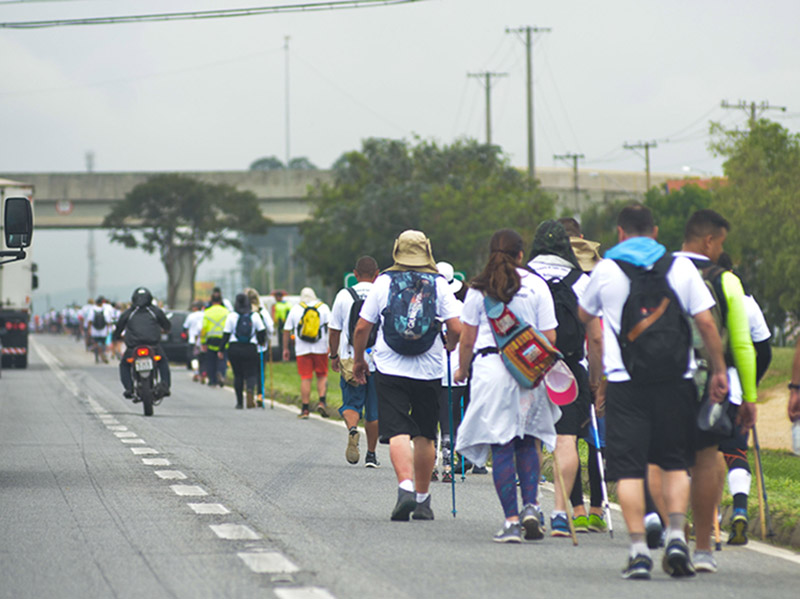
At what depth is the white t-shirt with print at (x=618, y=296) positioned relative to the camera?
733 cm

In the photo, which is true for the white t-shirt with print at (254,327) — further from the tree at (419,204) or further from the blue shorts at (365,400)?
the tree at (419,204)

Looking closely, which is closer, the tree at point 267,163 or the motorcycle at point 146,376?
the motorcycle at point 146,376

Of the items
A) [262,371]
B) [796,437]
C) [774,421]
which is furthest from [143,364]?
[774,421]

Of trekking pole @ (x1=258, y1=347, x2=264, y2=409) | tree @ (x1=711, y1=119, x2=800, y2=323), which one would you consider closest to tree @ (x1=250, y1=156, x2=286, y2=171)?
tree @ (x1=711, y1=119, x2=800, y2=323)

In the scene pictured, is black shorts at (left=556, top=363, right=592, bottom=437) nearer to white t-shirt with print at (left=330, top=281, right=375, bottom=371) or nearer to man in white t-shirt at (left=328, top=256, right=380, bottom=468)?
man in white t-shirt at (left=328, top=256, right=380, bottom=468)

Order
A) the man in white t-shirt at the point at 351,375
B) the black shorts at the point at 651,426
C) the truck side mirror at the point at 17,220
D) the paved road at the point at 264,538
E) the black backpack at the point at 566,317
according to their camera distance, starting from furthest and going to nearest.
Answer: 1. the man in white t-shirt at the point at 351,375
2. the truck side mirror at the point at 17,220
3. the black backpack at the point at 566,317
4. the black shorts at the point at 651,426
5. the paved road at the point at 264,538

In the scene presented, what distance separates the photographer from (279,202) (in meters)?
78.2

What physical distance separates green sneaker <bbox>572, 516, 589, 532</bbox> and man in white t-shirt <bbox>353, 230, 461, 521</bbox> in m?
0.95

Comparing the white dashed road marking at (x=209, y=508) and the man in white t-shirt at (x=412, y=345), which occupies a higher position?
the man in white t-shirt at (x=412, y=345)

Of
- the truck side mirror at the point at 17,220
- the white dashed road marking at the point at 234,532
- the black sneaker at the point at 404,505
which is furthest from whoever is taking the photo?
the truck side mirror at the point at 17,220

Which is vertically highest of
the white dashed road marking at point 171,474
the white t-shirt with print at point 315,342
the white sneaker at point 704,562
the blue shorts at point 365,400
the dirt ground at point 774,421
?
the white t-shirt with print at point 315,342

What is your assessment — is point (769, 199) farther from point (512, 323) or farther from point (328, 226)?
point (512, 323)

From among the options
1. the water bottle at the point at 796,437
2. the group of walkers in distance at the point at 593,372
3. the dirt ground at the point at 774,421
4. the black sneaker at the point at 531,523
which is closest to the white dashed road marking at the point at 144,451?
the group of walkers in distance at the point at 593,372

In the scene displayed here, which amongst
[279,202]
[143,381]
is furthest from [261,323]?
[279,202]
